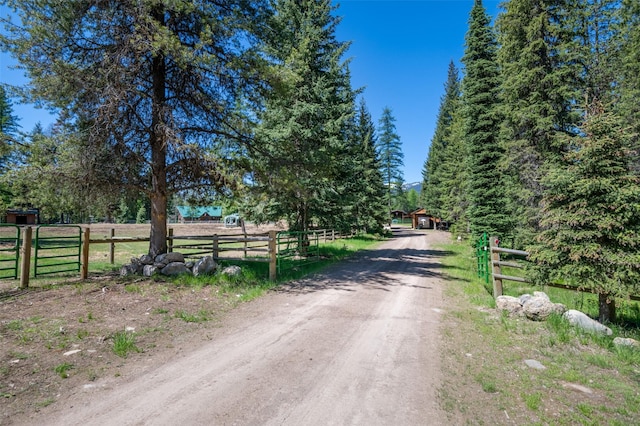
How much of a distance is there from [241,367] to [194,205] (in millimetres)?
8121

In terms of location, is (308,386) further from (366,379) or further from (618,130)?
(618,130)

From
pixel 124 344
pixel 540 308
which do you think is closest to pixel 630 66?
pixel 540 308

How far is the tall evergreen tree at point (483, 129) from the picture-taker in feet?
57.6

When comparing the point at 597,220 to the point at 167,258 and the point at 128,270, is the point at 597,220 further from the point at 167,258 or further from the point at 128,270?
the point at 128,270

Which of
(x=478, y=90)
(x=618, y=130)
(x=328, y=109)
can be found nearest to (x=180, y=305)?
(x=618, y=130)

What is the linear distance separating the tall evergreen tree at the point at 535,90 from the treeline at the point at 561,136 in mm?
48

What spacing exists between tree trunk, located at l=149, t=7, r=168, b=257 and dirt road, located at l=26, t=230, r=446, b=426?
4749 mm

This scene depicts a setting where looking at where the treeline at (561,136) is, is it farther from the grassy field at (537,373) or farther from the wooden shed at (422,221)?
the wooden shed at (422,221)

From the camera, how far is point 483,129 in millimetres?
18984

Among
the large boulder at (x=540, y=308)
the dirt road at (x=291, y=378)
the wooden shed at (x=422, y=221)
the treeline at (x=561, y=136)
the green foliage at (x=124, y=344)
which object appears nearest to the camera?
the dirt road at (x=291, y=378)

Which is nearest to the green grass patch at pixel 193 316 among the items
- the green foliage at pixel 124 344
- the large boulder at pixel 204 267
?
the green foliage at pixel 124 344

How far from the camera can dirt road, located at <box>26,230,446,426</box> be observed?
119 inches

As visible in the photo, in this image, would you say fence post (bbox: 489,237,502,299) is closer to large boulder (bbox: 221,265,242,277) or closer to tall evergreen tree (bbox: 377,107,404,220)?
large boulder (bbox: 221,265,242,277)

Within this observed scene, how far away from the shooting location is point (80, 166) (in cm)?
817
